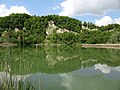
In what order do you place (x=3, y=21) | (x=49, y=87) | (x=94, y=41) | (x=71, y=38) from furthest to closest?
(x=3, y=21)
(x=71, y=38)
(x=94, y=41)
(x=49, y=87)

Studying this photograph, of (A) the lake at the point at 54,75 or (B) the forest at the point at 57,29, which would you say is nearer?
(A) the lake at the point at 54,75

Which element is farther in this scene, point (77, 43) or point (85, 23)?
point (85, 23)

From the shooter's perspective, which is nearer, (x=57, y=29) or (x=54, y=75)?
(x=54, y=75)

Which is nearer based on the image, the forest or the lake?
the lake

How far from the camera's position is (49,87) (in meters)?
9.73

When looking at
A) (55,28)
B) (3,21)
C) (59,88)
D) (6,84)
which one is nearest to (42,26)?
(55,28)

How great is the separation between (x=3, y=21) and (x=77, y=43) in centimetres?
2433

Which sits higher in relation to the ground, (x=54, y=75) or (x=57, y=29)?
(x=57, y=29)

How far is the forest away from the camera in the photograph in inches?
2356

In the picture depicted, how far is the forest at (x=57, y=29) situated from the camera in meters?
59.8

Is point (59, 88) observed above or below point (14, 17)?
below

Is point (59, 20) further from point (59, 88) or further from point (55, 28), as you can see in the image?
point (59, 88)

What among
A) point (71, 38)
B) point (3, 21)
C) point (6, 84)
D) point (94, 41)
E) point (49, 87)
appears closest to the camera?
point (6, 84)

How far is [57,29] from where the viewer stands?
84.0m
